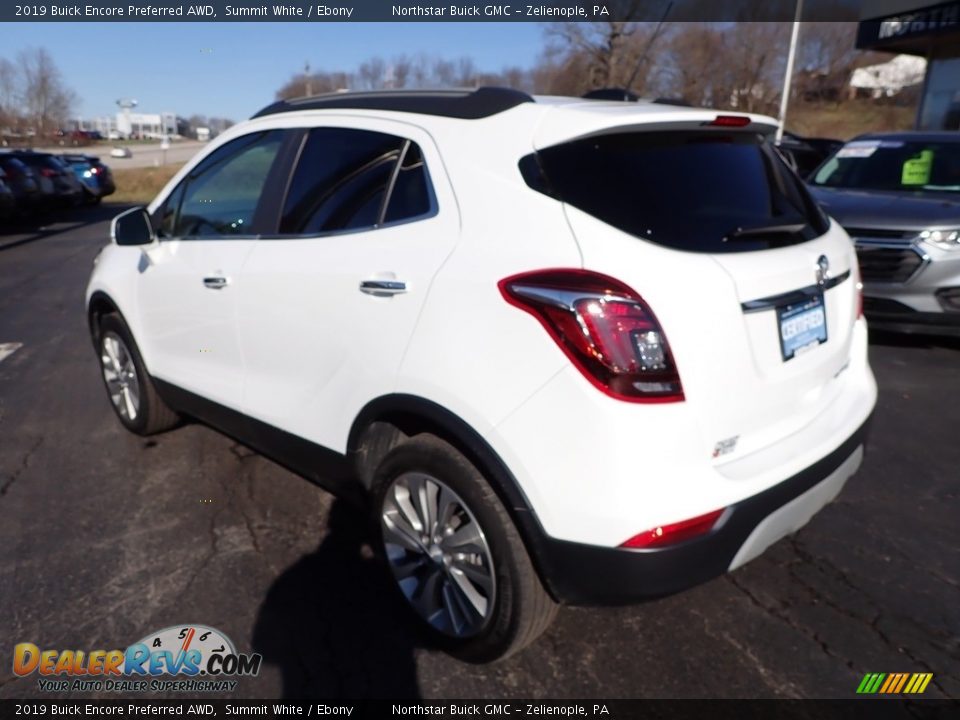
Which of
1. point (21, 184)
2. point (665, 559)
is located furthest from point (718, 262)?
point (21, 184)

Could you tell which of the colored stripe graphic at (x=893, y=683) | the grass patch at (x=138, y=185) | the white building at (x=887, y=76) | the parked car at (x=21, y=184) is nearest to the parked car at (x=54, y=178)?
the parked car at (x=21, y=184)

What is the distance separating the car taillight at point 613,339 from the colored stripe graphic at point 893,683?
1.23 m

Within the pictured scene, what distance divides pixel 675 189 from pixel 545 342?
716mm

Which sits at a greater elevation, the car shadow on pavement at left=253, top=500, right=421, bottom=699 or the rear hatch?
the rear hatch

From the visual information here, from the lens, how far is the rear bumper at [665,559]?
204 cm

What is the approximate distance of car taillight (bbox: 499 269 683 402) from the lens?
198 cm

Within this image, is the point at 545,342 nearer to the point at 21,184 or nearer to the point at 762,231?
the point at 762,231

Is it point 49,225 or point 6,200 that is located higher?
point 6,200

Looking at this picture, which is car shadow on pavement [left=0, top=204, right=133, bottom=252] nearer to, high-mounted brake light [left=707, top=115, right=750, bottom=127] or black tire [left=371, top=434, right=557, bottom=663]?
black tire [left=371, top=434, right=557, bottom=663]

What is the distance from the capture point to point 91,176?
22016 mm

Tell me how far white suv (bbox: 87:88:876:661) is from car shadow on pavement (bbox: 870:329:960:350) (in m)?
4.03

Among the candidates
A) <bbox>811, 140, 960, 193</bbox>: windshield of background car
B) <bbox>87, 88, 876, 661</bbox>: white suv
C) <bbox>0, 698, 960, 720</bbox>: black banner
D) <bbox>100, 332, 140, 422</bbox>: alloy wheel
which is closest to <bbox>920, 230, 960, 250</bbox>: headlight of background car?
<bbox>811, 140, 960, 193</bbox>: windshield of background car

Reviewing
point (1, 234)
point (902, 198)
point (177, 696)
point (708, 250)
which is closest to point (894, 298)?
point (902, 198)

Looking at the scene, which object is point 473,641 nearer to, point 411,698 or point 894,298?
point 411,698
